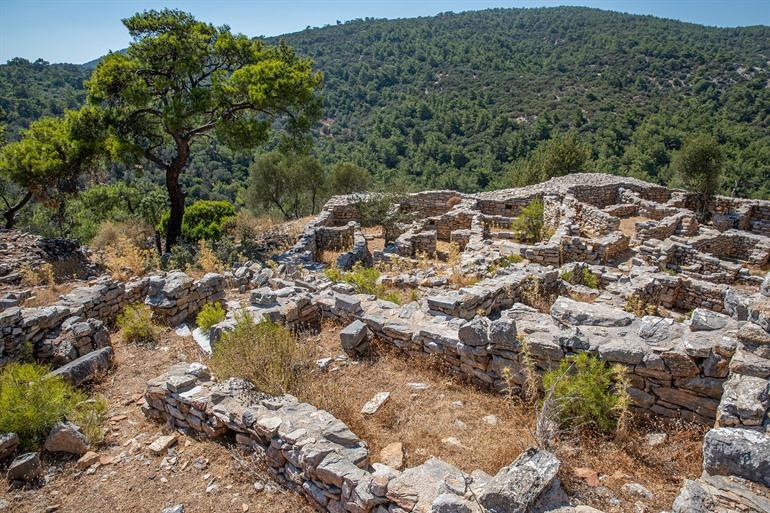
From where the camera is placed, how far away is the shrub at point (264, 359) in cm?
495

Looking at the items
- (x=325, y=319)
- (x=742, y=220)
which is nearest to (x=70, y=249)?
(x=325, y=319)

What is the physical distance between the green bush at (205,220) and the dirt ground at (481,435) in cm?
1067

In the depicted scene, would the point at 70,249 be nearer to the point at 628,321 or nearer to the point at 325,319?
the point at 325,319

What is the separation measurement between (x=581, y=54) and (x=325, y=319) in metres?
85.2

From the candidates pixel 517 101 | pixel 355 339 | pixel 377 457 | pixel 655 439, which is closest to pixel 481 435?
pixel 377 457

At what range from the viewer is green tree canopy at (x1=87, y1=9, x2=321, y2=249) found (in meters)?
12.7

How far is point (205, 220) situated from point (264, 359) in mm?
11769

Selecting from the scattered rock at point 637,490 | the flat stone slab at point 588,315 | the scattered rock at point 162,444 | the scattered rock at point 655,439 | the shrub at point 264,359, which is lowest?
the scattered rock at point 162,444

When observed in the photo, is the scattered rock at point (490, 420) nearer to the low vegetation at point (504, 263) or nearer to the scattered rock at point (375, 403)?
the scattered rock at point (375, 403)

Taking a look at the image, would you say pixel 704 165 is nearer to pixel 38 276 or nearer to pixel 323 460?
pixel 323 460

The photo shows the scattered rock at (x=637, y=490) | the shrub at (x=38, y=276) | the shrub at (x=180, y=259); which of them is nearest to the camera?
the scattered rock at (x=637, y=490)

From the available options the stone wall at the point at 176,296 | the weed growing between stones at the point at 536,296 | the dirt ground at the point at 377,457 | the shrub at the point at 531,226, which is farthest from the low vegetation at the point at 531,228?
the stone wall at the point at 176,296

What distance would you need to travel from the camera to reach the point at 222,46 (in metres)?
13.5

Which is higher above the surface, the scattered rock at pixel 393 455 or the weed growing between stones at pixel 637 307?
the scattered rock at pixel 393 455
